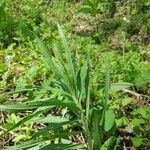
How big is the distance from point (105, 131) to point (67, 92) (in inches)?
17.2

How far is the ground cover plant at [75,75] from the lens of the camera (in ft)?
7.39

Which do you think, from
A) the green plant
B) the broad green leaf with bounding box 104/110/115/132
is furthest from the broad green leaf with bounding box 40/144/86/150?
the broad green leaf with bounding box 104/110/115/132

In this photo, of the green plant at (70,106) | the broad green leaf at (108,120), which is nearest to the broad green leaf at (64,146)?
the green plant at (70,106)

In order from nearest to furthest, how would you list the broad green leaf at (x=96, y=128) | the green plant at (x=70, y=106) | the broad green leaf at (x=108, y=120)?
the green plant at (x=70, y=106), the broad green leaf at (x=96, y=128), the broad green leaf at (x=108, y=120)

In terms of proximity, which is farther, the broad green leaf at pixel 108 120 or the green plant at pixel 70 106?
the broad green leaf at pixel 108 120

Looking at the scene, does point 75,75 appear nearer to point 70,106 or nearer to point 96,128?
point 70,106

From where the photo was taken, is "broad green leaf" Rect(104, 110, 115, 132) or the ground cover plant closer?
the ground cover plant

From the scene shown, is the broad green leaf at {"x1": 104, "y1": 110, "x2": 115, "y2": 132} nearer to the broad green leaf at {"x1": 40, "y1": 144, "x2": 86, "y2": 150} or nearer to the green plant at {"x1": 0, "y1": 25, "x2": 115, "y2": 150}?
the green plant at {"x1": 0, "y1": 25, "x2": 115, "y2": 150}

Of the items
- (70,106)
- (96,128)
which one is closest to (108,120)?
(96,128)

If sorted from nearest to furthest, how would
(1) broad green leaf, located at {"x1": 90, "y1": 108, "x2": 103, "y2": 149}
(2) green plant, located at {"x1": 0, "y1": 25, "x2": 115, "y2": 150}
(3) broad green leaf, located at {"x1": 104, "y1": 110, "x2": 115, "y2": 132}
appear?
(2) green plant, located at {"x1": 0, "y1": 25, "x2": 115, "y2": 150}, (1) broad green leaf, located at {"x1": 90, "y1": 108, "x2": 103, "y2": 149}, (3) broad green leaf, located at {"x1": 104, "y1": 110, "x2": 115, "y2": 132}

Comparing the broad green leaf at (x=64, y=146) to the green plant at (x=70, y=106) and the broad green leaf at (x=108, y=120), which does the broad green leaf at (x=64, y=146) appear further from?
the broad green leaf at (x=108, y=120)

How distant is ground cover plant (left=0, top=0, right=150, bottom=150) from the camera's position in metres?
2.25

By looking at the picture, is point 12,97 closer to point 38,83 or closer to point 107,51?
point 38,83

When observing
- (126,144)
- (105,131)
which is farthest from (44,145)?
(126,144)
